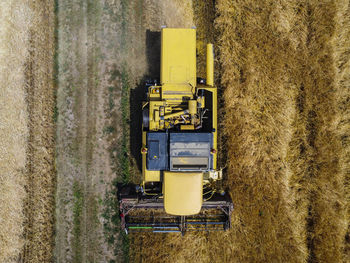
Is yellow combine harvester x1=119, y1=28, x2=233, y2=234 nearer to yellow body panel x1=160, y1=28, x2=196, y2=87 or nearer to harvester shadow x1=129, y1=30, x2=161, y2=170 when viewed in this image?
yellow body panel x1=160, y1=28, x2=196, y2=87

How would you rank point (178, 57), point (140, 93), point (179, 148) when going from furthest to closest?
1. point (140, 93)
2. point (178, 57)
3. point (179, 148)

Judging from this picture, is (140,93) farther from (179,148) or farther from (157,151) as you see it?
(179,148)

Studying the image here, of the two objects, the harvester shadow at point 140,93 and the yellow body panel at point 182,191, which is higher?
the harvester shadow at point 140,93

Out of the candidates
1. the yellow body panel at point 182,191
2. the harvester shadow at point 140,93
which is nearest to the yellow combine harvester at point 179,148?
the yellow body panel at point 182,191

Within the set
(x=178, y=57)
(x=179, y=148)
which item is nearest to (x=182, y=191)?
(x=179, y=148)

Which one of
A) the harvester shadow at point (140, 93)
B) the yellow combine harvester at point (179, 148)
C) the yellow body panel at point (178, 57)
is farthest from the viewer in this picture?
the harvester shadow at point (140, 93)

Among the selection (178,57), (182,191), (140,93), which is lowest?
(182,191)

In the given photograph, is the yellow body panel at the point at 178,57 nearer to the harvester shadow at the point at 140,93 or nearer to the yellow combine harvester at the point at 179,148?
the yellow combine harvester at the point at 179,148
